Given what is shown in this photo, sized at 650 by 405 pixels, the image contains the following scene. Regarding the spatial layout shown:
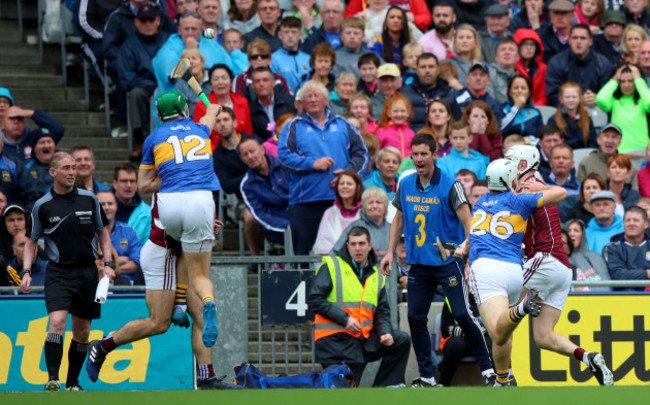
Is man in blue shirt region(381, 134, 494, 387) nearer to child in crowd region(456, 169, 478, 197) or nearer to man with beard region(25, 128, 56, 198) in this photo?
child in crowd region(456, 169, 478, 197)

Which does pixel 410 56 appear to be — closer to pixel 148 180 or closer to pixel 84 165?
pixel 84 165

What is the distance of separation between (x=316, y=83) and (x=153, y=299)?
4.13 metres

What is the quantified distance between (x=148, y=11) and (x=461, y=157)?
4606mm

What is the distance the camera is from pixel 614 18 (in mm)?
17688

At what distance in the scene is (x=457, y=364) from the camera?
12.3 m

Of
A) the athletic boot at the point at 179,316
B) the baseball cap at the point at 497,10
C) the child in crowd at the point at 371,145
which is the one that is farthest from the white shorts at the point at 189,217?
the baseball cap at the point at 497,10

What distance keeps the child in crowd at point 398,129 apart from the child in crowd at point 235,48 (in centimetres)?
236

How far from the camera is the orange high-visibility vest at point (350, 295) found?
12297 millimetres

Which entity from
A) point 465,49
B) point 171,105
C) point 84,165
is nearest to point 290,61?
point 465,49

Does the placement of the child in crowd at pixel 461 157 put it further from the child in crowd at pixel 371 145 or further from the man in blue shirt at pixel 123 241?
the man in blue shirt at pixel 123 241

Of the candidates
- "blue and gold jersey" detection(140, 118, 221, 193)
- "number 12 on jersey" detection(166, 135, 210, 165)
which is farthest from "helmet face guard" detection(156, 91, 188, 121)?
"number 12 on jersey" detection(166, 135, 210, 165)

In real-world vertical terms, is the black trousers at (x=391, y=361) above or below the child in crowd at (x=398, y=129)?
below

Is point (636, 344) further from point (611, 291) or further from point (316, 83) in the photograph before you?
point (316, 83)

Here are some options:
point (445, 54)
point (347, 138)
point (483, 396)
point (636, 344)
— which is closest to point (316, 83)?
point (347, 138)
